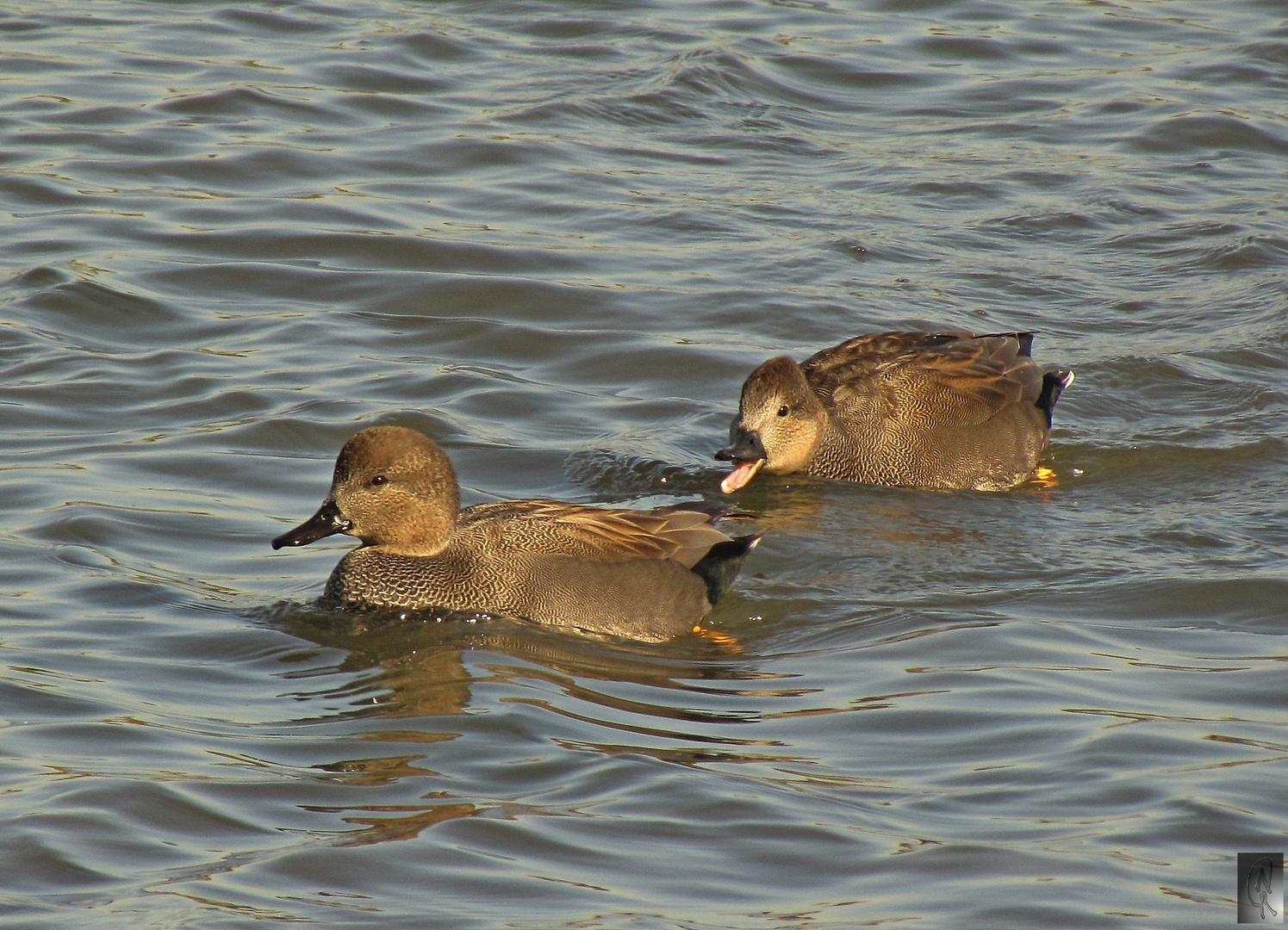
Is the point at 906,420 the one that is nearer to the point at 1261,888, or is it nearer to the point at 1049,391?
the point at 1049,391

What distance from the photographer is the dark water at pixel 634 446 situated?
5.33 m

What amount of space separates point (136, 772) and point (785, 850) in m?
2.01

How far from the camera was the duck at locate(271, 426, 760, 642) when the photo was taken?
7.29 metres

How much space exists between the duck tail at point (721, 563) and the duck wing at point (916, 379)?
2149 mm

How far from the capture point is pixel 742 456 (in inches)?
361

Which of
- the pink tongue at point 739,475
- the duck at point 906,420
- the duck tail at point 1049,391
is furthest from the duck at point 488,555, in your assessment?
the duck tail at point 1049,391

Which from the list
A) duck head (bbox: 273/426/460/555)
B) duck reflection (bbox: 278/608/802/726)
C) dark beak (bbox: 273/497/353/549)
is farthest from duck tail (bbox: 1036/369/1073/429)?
dark beak (bbox: 273/497/353/549)

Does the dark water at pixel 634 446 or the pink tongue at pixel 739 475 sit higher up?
the dark water at pixel 634 446

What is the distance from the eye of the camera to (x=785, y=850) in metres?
5.32

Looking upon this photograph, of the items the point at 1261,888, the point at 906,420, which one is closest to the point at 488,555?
A: the point at 906,420

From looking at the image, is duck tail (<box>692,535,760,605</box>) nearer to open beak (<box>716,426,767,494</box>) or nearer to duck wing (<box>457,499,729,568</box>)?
duck wing (<box>457,499,729,568</box>)

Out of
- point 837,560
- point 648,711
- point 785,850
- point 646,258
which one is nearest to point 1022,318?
point 646,258

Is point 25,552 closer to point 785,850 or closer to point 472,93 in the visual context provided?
point 785,850

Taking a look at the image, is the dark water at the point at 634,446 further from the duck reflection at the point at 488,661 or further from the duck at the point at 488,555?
the duck at the point at 488,555
